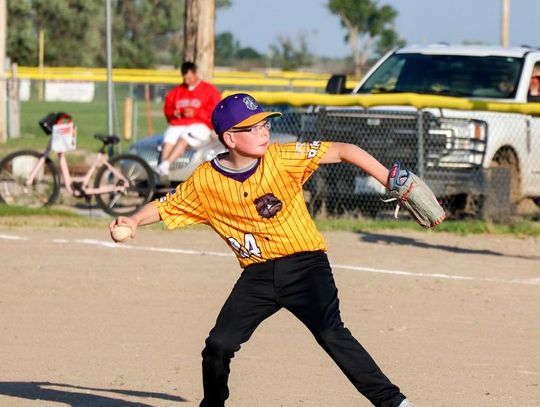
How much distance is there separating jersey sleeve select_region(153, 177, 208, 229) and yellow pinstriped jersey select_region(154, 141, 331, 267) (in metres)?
0.03

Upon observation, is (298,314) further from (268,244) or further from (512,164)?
(512,164)

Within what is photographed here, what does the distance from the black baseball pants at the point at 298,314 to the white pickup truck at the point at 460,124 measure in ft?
27.6

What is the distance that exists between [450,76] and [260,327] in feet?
23.3

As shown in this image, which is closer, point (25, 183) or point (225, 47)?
point (25, 183)

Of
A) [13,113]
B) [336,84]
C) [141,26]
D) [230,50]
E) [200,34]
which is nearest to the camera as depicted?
[336,84]

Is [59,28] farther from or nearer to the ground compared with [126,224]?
nearer to the ground

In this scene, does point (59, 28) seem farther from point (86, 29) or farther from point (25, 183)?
point (25, 183)

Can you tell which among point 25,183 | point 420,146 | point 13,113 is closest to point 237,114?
point 420,146

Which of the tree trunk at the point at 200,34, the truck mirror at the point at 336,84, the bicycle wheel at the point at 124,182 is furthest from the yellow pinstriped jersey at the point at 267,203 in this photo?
the tree trunk at the point at 200,34

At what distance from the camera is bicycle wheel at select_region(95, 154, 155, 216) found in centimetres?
1523

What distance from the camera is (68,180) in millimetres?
15391

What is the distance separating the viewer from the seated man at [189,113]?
50.9 feet

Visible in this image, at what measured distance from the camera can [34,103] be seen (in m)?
42.3

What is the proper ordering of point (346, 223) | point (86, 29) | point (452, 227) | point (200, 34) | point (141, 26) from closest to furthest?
point (452, 227)
point (346, 223)
point (200, 34)
point (86, 29)
point (141, 26)
